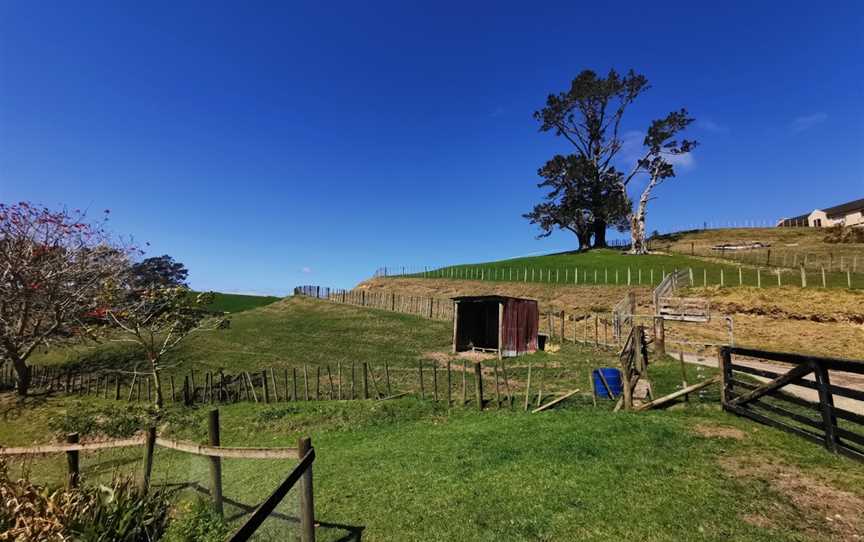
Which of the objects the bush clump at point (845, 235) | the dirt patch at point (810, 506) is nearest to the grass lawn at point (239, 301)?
the dirt patch at point (810, 506)

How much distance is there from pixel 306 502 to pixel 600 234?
6545cm

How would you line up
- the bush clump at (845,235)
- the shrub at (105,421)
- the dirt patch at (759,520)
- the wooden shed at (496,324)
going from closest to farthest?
the dirt patch at (759,520) → the shrub at (105,421) → the wooden shed at (496,324) → the bush clump at (845,235)

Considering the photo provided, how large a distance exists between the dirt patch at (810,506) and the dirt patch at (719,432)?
1.50 metres

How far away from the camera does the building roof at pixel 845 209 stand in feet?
203

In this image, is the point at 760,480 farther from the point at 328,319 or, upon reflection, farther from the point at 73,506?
the point at 328,319

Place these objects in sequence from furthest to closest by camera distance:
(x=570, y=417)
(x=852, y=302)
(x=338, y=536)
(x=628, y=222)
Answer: (x=628, y=222) < (x=852, y=302) < (x=570, y=417) < (x=338, y=536)

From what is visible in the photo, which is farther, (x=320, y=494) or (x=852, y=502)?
(x=320, y=494)

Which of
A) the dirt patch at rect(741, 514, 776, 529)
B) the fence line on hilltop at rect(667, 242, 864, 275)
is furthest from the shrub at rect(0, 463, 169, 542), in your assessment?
the fence line on hilltop at rect(667, 242, 864, 275)

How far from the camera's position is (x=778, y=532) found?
461 cm

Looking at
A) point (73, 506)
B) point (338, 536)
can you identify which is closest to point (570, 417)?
point (338, 536)

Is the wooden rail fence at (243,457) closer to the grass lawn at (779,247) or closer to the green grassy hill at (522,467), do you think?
the green grassy hill at (522,467)

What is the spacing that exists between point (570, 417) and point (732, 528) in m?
5.43

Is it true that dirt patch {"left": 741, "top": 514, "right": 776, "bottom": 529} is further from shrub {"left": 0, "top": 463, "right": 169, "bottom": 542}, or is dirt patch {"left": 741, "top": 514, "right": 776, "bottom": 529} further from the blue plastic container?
the blue plastic container

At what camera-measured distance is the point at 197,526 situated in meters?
5.36
